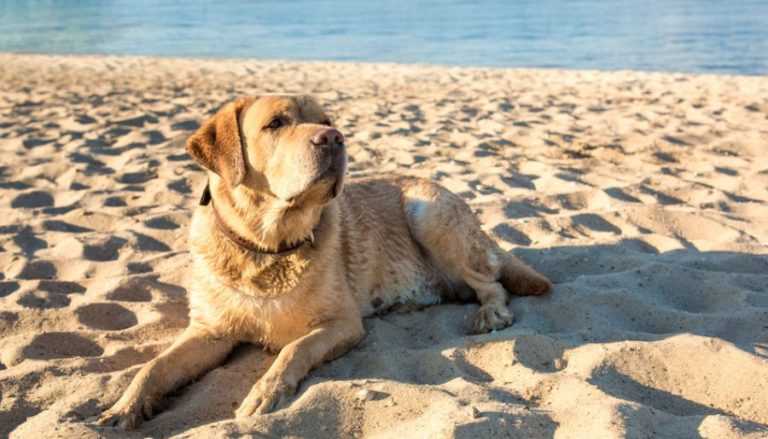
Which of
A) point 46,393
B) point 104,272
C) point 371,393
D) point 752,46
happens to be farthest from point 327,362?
Result: point 752,46

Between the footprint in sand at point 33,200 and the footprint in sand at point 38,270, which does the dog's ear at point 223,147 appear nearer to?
the footprint in sand at point 38,270

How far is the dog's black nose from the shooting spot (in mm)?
3535

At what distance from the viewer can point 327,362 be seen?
3826mm

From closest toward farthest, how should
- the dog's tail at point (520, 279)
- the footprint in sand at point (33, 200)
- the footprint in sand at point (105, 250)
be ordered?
the dog's tail at point (520, 279) → the footprint in sand at point (105, 250) → the footprint in sand at point (33, 200)

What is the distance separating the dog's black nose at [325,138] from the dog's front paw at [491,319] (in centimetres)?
143

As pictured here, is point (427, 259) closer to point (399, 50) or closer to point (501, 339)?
point (501, 339)

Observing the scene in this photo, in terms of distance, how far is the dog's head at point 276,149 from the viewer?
3559 mm

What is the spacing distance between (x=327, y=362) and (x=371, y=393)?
654 millimetres

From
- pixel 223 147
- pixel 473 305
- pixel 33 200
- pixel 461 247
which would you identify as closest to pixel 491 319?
pixel 473 305

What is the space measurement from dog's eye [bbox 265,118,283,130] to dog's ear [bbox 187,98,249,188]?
0.17m

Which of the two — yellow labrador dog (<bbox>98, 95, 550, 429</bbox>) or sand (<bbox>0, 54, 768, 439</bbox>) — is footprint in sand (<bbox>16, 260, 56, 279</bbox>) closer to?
sand (<bbox>0, 54, 768, 439</bbox>)

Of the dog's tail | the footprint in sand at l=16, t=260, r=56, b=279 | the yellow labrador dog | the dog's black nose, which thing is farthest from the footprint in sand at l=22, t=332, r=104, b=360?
the dog's tail

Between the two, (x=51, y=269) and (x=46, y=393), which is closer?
(x=46, y=393)

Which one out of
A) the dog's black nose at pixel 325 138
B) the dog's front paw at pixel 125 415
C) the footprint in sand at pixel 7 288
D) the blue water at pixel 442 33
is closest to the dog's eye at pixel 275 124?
the dog's black nose at pixel 325 138
